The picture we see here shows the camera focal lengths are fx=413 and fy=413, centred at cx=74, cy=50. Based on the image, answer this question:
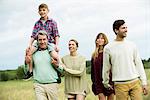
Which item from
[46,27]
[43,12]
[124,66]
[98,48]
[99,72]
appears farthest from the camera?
[98,48]

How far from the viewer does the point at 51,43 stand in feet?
24.4

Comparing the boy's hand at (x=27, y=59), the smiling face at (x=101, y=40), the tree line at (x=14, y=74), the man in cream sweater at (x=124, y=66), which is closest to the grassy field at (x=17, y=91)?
the tree line at (x=14, y=74)

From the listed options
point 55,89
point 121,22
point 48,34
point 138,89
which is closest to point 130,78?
point 138,89

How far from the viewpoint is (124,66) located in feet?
21.2

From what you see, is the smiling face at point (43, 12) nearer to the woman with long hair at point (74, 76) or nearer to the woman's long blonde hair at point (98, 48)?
the woman with long hair at point (74, 76)

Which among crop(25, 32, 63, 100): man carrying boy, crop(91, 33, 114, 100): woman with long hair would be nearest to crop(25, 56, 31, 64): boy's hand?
crop(25, 32, 63, 100): man carrying boy

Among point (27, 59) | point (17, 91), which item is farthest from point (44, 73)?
point (17, 91)

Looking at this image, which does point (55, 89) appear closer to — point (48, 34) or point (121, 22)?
point (48, 34)

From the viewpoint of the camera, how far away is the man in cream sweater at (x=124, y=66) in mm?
6379

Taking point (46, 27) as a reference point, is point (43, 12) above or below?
above

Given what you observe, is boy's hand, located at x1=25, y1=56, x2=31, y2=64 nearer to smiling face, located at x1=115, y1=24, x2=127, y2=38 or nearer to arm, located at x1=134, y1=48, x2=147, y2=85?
smiling face, located at x1=115, y1=24, x2=127, y2=38

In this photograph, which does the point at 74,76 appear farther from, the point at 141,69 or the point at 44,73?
the point at 141,69

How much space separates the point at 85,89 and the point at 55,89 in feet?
2.79

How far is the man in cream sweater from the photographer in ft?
20.9
